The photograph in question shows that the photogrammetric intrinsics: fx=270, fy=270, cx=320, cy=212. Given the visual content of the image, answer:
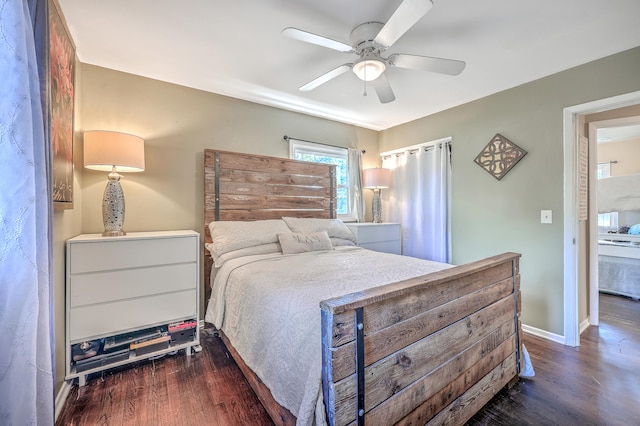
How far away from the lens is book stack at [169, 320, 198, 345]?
2.21 meters

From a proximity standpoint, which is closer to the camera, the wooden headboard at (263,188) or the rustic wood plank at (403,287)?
the rustic wood plank at (403,287)

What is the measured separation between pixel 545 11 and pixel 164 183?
3.25 m

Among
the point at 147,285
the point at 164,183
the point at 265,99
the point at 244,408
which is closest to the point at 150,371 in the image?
the point at 147,285

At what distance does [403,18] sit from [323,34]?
746 mm

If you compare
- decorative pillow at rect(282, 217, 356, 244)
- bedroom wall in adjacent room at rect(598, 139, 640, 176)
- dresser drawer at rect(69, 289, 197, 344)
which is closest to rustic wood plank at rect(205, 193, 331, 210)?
decorative pillow at rect(282, 217, 356, 244)

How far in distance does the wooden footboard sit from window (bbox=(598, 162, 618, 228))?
4761mm

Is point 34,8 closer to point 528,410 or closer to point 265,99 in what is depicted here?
point 265,99

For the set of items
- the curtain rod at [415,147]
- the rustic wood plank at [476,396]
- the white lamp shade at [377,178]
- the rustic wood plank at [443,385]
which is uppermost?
the curtain rod at [415,147]

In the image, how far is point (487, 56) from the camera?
7.30 ft

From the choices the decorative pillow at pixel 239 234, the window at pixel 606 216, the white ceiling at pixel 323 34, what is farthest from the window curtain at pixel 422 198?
the window at pixel 606 216

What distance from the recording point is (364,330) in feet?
3.43

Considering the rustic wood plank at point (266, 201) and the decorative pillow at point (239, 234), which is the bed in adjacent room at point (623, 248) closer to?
the rustic wood plank at point (266, 201)

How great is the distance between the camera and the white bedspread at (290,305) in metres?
1.14

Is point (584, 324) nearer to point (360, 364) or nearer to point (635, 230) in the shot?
point (635, 230)
